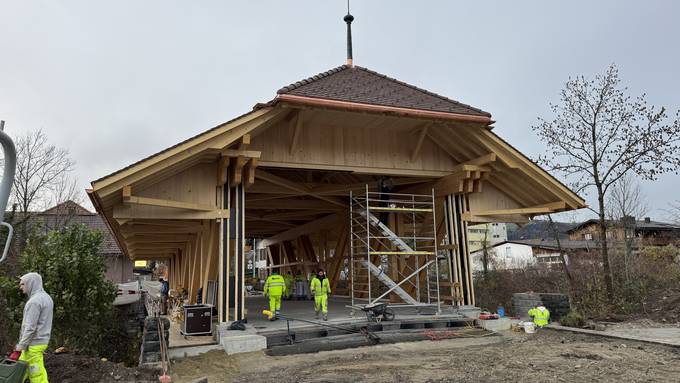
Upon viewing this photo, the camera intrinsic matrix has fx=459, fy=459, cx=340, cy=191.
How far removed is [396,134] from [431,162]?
4.53 feet

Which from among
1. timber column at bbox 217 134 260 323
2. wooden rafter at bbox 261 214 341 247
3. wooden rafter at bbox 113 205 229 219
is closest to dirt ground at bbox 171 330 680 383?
timber column at bbox 217 134 260 323

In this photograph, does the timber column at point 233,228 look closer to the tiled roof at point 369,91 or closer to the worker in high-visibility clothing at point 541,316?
the tiled roof at point 369,91

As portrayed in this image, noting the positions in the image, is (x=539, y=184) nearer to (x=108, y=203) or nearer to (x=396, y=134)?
(x=396, y=134)

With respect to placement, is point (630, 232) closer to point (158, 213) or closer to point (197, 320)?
point (197, 320)

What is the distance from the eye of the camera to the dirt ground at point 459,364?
274 inches

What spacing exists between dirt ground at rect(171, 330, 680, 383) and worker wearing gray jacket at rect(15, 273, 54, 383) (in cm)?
258

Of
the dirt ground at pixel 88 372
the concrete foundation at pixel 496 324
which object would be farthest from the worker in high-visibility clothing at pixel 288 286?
the dirt ground at pixel 88 372

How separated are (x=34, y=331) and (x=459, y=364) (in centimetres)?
636

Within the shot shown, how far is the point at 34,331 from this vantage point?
5.57m

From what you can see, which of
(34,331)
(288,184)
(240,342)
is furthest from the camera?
(288,184)

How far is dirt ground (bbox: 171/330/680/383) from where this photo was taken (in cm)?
696

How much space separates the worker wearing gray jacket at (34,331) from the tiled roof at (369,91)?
20.1 feet

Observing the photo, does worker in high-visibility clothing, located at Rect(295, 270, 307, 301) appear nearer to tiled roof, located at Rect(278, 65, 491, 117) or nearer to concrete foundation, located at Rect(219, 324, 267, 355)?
tiled roof, located at Rect(278, 65, 491, 117)

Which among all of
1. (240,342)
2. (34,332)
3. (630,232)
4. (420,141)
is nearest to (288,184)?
(420,141)
